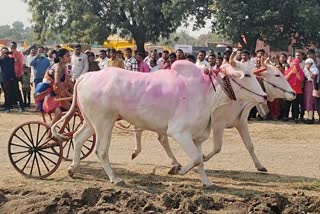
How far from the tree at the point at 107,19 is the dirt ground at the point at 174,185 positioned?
24113mm

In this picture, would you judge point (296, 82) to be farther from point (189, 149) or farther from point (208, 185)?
point (189, 149)

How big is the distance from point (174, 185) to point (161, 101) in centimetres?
108

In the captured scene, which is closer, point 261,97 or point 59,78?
point 261,97

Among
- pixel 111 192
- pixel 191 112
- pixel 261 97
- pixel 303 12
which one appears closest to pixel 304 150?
pixel 261 97

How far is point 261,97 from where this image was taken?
8.02 metres

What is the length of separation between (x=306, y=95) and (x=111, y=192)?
9.41 m

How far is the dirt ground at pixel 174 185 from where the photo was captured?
6676 mm

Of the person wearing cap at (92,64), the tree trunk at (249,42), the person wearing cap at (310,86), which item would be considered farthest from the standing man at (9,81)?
the tree trunk at (249,42)

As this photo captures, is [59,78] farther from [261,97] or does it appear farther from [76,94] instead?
[261,97]

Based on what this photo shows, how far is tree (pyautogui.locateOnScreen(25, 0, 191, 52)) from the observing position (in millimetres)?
35562

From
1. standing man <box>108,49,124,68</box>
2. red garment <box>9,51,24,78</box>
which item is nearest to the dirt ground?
standing man <box>108,49,124,68</box>

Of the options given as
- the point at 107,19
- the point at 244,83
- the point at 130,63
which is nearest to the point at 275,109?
the point at 130,63

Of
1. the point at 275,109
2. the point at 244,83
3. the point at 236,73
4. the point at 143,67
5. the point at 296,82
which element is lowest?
the point at 275,109

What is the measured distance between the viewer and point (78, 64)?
1636cm
